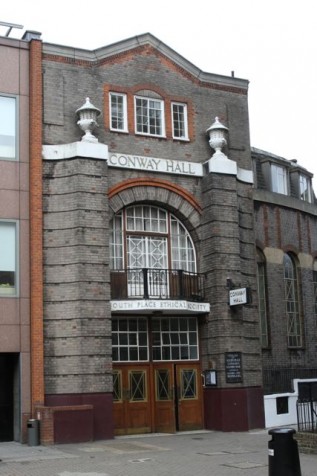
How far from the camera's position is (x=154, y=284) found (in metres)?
22.0

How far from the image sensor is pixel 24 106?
21.1 m

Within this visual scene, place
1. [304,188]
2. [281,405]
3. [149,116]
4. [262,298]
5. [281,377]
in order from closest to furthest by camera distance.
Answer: [149,116] < [281,405] < [281,377] < [262,298] < [304,188]

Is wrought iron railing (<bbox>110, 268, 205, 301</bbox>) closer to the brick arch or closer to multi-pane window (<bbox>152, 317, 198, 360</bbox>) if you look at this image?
multi-pane window (<bbox>152, 317, 198, 360</bbox>)

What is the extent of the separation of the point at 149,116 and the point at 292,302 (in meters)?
9.11

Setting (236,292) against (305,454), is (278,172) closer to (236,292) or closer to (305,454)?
(236,292)

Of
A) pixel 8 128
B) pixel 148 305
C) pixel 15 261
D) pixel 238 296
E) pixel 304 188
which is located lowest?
pixel 148 305

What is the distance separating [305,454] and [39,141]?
11.1m

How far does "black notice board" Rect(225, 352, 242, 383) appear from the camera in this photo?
859 inches

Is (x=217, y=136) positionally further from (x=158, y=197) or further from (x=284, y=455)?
(x=284, y=455)

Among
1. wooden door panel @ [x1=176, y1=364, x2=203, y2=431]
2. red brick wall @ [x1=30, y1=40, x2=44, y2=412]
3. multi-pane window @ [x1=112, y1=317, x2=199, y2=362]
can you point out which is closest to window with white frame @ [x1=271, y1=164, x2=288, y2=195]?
multi-pane window @ [x1=112, y1=317, x2=199, y2=362]

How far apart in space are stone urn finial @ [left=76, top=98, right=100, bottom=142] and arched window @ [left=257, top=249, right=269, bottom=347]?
26.4 ft

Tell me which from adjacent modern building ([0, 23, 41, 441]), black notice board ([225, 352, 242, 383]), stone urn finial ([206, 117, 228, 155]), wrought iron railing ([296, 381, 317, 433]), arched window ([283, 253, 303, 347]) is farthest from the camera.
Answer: arched window ([283, 253, 303, 347])

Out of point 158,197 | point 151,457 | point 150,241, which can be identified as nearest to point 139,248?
point 150,241

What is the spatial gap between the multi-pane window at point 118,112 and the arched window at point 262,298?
7012mm
